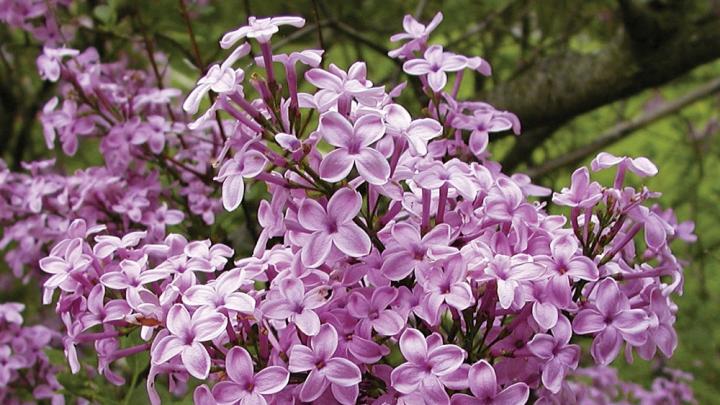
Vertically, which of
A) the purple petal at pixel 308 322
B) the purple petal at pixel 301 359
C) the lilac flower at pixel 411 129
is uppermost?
the lilac flower at pixel 411 129

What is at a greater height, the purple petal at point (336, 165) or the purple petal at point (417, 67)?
the purple petal at point (336, 165)

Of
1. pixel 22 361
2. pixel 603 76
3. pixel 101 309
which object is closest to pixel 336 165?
pixel 101 309

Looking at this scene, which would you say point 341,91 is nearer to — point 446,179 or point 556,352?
point 446,179

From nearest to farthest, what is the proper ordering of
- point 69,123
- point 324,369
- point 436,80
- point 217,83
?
point 324,369, point 217,83, point 436,80, point 69,123

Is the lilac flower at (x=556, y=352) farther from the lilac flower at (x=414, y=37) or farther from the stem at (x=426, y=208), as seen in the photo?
the lilac flower at (x=414, y=37)

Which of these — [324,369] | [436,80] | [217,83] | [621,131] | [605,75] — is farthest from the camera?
[621,131]

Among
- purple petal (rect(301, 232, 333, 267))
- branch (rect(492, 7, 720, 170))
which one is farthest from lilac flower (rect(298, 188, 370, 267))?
branch (rect(492, 7, 720, 170))

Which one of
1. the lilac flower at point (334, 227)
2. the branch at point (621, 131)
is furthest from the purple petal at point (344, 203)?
the branch at point (621, 131)
